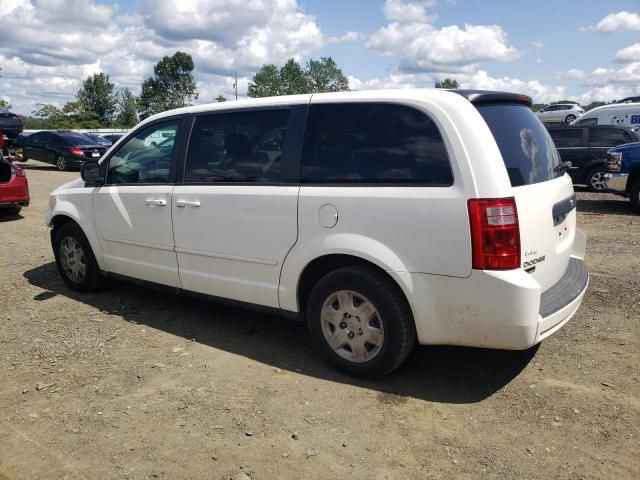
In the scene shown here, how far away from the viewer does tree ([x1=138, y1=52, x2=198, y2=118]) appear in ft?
311

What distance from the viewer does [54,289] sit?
5824 millimetres

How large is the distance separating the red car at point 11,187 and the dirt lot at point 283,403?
532cm

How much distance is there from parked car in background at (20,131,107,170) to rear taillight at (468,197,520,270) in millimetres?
18630

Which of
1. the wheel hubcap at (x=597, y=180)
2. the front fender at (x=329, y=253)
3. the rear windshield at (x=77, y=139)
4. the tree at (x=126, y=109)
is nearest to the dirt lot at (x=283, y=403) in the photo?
the front fender at (x=329, y=253)

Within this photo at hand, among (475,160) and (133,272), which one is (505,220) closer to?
(475,160)

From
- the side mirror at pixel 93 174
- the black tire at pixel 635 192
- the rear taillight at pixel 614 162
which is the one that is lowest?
the black tire at pixel 635 192

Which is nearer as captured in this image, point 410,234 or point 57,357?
point 410,234

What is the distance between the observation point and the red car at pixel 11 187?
969 cm

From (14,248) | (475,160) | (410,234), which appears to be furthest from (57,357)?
(14,248)

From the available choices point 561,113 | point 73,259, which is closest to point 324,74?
point 561,113

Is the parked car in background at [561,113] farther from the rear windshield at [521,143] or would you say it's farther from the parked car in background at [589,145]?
the rear windshield at [521,143]

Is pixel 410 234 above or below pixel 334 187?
below

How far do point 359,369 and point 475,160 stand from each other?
1548mm

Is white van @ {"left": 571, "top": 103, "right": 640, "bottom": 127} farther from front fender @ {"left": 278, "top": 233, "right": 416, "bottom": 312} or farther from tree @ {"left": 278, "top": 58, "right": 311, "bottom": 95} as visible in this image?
tree @ {"left": 278, "top": 58, "right": 311, "bottom": 95}
